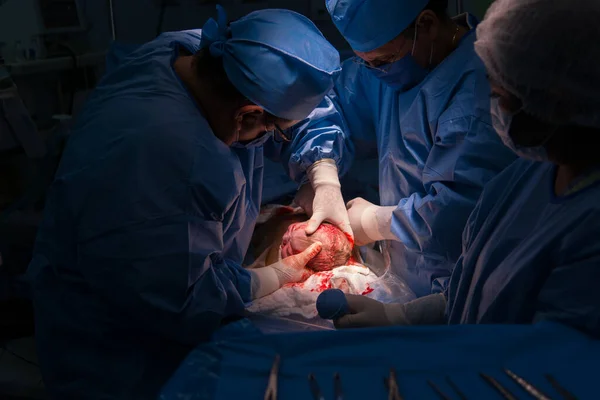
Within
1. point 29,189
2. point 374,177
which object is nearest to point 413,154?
point 374,177

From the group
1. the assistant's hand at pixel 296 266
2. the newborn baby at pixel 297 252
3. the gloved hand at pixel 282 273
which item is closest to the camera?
the gloved hand at pixel 282 273

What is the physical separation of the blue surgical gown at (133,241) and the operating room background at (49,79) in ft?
4.07

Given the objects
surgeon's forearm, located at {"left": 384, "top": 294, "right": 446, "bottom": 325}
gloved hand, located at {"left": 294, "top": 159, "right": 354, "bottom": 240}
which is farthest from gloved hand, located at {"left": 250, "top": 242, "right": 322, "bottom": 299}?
surgeon's forearm, located at {"left": 384, "top": 294, "right": 446, "bottom": 325}

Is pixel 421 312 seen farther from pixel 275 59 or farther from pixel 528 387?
pixel 275 59

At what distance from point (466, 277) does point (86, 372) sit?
1.39m

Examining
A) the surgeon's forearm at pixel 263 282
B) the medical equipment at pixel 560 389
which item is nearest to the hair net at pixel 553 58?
the medical equipment at pixel 560 389

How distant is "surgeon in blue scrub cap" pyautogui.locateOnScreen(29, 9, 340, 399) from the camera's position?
1.69m

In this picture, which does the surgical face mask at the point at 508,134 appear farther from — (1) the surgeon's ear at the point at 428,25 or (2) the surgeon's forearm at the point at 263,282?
(2) the surgeon's forearm at the point at 263,282

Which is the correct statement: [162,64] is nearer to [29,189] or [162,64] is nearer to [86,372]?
[86,372]

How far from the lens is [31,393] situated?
109 inches

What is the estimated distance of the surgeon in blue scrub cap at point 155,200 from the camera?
5.55 ft

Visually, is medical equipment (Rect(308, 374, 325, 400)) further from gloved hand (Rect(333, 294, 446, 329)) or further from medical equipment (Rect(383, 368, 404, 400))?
gloved hand (Rect(333, 294, 446, 329))

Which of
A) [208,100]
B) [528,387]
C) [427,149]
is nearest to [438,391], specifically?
[528,387]

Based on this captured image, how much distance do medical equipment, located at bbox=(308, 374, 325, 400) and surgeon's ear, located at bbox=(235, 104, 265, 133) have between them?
114 centimetres
